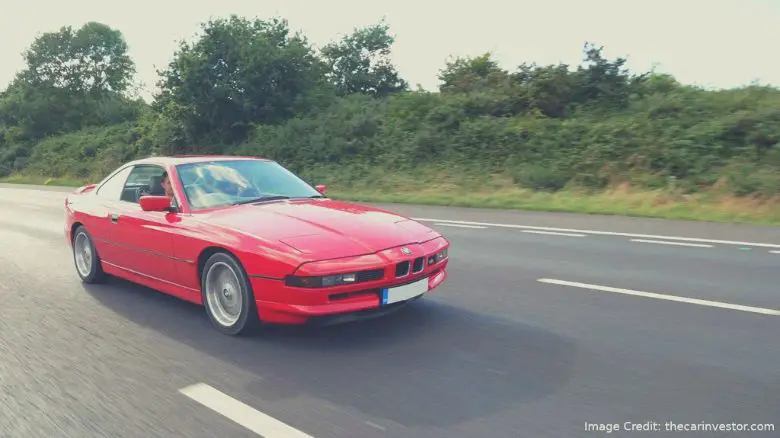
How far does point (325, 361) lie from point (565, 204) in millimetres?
11457

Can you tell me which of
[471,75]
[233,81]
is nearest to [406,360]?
[471,75]

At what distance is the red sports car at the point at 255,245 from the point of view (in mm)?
4555

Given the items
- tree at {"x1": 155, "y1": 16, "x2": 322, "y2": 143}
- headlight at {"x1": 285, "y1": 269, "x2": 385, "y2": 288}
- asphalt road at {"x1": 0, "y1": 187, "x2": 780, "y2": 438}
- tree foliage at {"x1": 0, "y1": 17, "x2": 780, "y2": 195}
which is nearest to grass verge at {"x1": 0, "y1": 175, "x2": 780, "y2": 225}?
tree foliage at {"x1": 0, "y1": 17, "x2": 780, "y2": 195}

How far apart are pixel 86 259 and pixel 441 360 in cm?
469

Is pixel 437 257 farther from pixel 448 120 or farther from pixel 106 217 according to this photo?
pixel 448 120

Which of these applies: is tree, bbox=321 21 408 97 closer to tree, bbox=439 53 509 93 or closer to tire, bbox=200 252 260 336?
tree, bbox=439 53 509 93

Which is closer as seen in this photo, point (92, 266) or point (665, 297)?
point (665, 297)

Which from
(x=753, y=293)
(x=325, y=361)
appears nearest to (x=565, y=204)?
(x=753, y=293)

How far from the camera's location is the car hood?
4.67m

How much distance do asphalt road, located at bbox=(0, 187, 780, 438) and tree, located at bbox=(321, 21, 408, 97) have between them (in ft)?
99.0

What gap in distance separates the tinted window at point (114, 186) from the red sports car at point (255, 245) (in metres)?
0.02

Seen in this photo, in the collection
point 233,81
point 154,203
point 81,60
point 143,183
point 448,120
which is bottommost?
point 154,203

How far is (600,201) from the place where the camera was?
15109mm

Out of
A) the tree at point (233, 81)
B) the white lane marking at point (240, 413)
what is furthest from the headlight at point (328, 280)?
the tree at point (233, 81)
